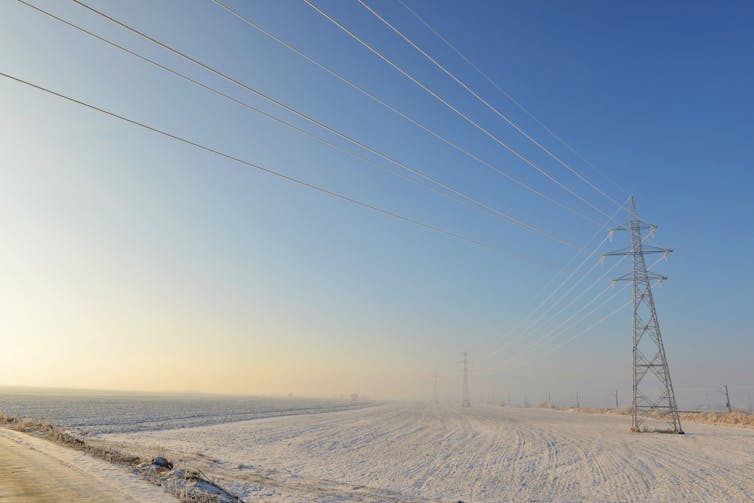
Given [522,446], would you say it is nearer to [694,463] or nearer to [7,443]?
[694,463]

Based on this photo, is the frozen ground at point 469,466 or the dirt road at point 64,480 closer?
the dirt road at point 64,480

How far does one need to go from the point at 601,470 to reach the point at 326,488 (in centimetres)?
1292

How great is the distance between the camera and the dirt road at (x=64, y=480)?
12.6 m

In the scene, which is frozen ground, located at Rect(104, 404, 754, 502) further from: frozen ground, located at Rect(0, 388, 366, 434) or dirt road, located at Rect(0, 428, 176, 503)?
frozen ground, located at Rect(0, 388, 366, 434)

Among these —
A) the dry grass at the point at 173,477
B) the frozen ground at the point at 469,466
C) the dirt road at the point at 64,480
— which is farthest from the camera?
the frozen ground at the point at 469,466

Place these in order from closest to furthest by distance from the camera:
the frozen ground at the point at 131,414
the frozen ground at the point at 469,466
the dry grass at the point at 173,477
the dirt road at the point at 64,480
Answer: the dirt road at the point at 64,480
the dry grass at the point at 173,477
the frozen ground at the point at 469,466
the frozen ground at the point at 131,414

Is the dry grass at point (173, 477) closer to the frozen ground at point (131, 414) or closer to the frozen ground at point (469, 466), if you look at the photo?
the frozen ground at point (469, 466)

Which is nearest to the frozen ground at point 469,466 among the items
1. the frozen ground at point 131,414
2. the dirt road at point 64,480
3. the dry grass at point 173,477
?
the dry grass at point 173,477

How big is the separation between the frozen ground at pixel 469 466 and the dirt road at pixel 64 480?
319cm

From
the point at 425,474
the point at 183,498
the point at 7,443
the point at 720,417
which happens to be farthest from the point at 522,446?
the point at 720,417

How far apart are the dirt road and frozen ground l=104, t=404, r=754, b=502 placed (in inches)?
125

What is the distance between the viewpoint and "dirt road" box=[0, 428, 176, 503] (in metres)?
12.6

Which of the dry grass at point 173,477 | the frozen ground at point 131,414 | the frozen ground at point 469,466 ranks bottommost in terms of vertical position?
the frozen ground at point 131,414

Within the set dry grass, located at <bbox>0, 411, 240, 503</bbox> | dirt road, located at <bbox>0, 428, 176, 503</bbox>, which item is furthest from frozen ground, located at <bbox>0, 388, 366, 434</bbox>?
dirt road, located at <bbox>0, 428, 176, 503</bbox>
